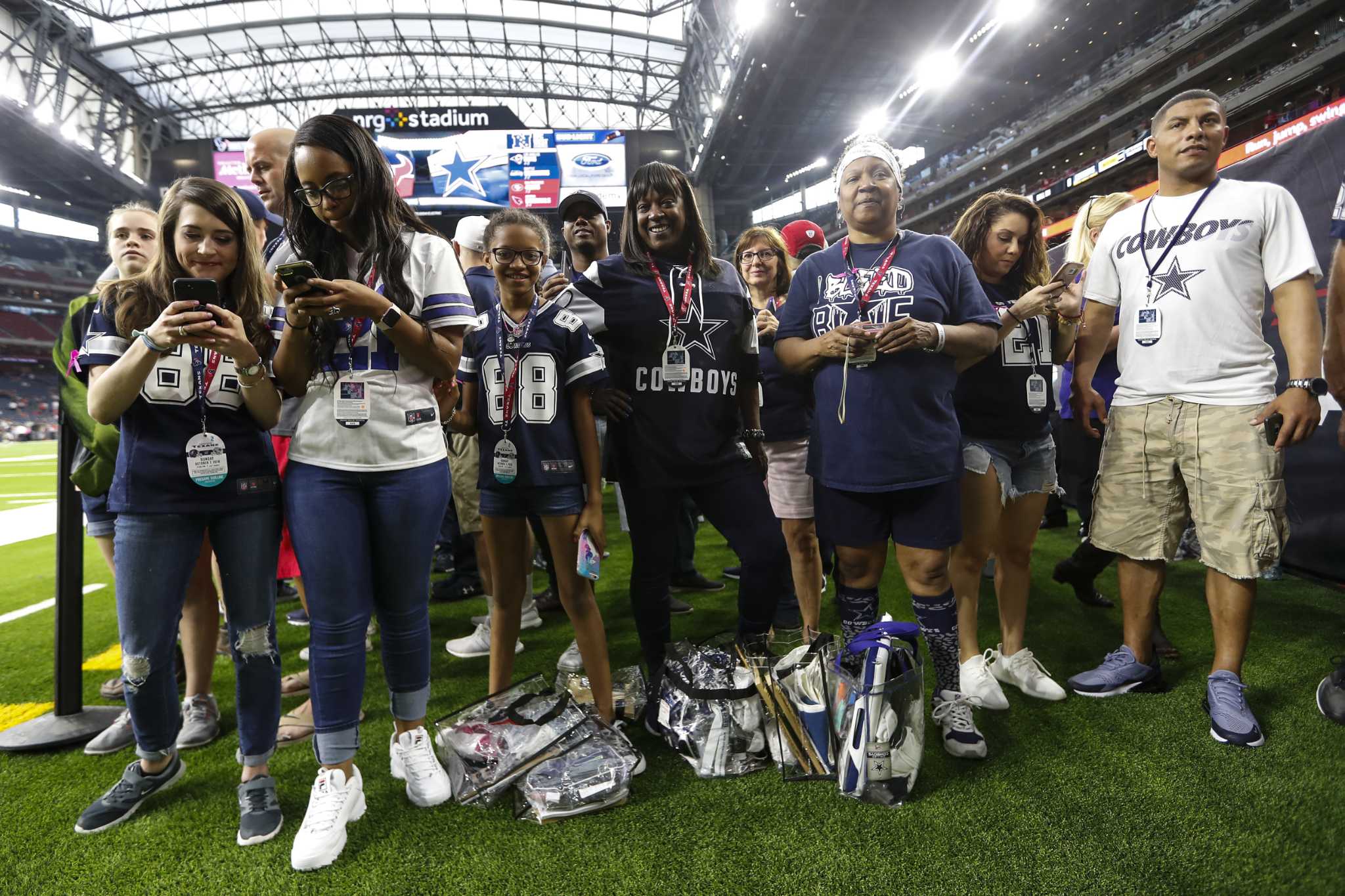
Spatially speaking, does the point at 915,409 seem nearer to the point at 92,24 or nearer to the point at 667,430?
the point at 667,430

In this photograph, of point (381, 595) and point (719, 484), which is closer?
point (381, 595)

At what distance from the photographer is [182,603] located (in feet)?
5.11

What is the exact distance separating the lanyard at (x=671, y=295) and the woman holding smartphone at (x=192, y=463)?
3.51ft

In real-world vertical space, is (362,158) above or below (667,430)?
above

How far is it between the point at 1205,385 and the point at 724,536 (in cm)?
159

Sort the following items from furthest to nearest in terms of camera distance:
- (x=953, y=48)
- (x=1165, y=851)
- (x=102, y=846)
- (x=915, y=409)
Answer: (x=953, y=48), (x=915, y=409), (x=102, y=846), (x=1165, y=851)

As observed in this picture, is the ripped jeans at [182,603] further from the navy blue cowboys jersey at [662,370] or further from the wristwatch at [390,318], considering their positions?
the navy blue cowboys jersey at [662,370]

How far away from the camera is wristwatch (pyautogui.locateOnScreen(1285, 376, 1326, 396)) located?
176cm

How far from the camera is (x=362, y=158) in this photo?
1.43 m

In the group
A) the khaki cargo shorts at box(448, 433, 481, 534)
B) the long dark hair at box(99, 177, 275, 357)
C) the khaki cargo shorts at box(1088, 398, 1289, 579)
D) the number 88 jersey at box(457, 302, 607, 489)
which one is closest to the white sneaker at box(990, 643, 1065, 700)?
the khaki cargo shorts at box(1088, 398, 1289, 579)

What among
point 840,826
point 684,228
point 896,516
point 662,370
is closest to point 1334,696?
point 896,516

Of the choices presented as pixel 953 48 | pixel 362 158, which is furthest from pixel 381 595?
pixel 953 48

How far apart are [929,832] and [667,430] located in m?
1.23

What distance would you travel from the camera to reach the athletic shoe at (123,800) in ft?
5.24
